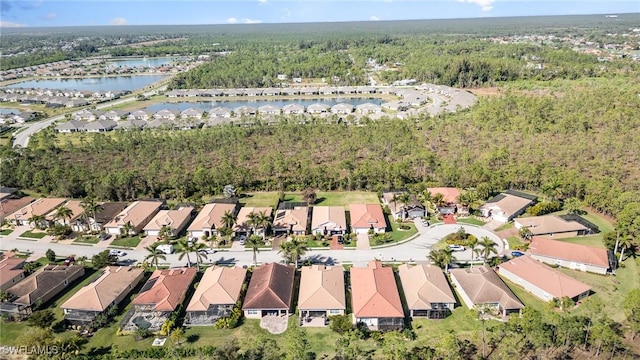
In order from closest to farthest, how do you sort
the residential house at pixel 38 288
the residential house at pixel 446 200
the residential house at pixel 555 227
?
the residential house at pixel 38 288 < the residential house at pixel 555 227 < the residential house at pixel 446 200

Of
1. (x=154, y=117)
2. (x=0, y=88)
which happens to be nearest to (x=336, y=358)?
(x=154, y=117)

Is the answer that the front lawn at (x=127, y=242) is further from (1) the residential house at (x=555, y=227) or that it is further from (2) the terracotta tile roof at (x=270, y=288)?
(1) the residential house at (x=555, y=227)

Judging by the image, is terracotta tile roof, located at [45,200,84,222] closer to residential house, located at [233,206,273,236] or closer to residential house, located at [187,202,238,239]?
residential house, located at [187,202,238,239]

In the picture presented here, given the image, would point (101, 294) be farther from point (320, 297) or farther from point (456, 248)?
point (456, 248)

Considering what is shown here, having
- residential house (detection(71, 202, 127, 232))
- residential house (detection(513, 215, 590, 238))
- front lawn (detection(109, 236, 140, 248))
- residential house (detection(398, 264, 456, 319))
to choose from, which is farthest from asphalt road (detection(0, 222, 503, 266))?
residential house (detection(398, 264, 456, 319))

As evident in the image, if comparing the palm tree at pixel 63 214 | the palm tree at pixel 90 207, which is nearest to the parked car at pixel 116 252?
the palm tree at pixel 90 207

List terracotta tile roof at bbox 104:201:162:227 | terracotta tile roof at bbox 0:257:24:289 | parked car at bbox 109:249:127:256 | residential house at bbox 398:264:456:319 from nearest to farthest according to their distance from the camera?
residential house at bbox 398:264:456:319
terracotta tile roof at bbox 0:257:24:289
parked car at bbox 109:249:127:256
terracotta tile roof at bbox 104:201:162:227
